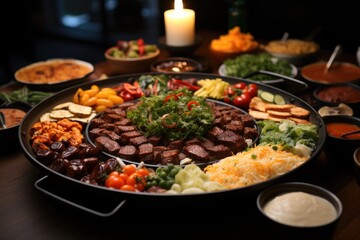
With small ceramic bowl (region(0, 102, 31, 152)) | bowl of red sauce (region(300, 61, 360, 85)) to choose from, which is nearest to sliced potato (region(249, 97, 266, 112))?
bowl of red sauce (region(300, 61, 360, 85))

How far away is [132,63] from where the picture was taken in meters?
Result: 4.60

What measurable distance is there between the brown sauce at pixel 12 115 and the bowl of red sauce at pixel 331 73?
2.60 m

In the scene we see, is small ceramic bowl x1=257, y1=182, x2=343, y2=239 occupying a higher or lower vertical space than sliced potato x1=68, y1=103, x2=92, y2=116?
higher

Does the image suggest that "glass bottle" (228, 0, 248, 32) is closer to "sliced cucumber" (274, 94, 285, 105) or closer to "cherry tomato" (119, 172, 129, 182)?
"sliced cucumber" (274, 94, 285, 105)

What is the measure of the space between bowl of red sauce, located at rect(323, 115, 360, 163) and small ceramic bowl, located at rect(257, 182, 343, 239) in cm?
77

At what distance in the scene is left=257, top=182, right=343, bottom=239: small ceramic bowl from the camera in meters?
1.98

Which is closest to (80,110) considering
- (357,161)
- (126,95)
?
(126,95)

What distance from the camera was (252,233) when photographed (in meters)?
2.34

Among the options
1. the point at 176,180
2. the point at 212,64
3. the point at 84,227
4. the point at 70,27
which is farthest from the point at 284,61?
the point at 70,27

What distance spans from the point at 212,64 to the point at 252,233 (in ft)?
9.79

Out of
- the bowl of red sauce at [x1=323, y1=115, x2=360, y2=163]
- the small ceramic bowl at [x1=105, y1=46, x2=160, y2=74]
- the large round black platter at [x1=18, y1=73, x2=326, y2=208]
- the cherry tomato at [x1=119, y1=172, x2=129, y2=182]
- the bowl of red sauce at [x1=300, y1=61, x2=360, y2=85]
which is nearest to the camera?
A: the large round black platter at [x1=18, y1=73, x2=326, y2=208]

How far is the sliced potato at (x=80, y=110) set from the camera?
347cm

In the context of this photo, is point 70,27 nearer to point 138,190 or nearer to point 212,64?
point 212,64

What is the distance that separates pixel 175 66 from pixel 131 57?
1.64 ft
